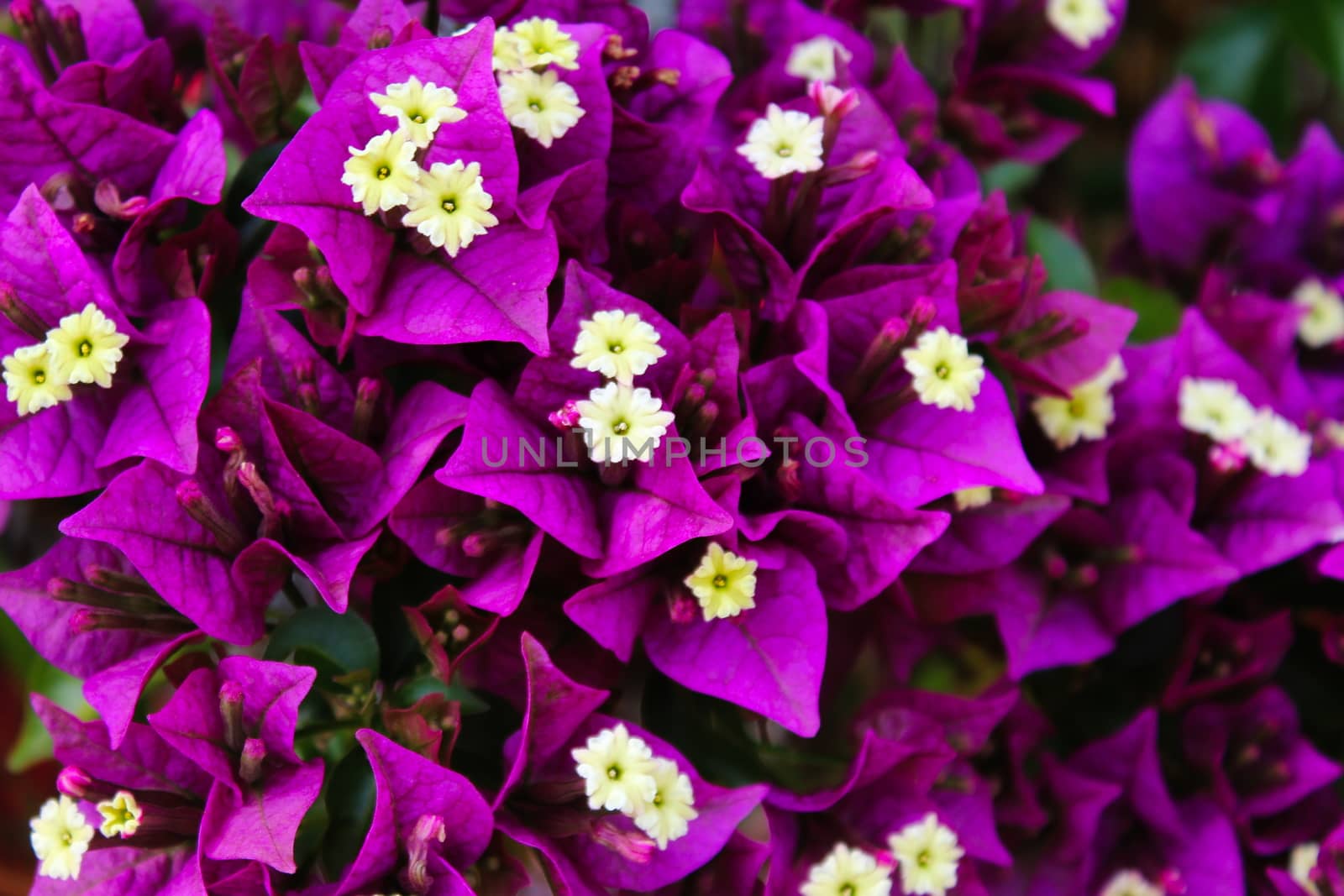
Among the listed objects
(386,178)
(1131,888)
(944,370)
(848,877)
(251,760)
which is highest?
(386,178)

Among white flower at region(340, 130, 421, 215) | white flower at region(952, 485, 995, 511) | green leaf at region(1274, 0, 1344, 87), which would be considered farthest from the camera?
green leaf at region(1274, 0, 1344, 87)

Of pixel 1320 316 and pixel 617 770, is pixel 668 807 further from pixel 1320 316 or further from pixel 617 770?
pixel 1320 316

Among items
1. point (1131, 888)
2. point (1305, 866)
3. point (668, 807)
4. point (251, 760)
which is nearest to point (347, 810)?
point (251, 760)

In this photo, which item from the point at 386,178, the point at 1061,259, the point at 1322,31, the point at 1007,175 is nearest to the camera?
the point at 386,178

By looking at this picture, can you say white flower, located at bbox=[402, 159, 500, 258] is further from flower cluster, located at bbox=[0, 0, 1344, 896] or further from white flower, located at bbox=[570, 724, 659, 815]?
white flower, located at bbox=[570, 724, 659, 815]

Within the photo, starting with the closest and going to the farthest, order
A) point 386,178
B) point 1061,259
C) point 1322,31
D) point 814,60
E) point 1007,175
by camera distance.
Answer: point 386,178, point 814,60, point 1061,259, point 1007,175, point 1322,31

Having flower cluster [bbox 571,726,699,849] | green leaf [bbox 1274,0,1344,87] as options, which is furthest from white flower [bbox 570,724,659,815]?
green leaf [bbox 1274,0,1344,87]

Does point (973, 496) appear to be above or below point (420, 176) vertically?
below

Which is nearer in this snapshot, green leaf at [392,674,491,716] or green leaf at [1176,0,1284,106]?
green leaf at [392,674,491,716]
